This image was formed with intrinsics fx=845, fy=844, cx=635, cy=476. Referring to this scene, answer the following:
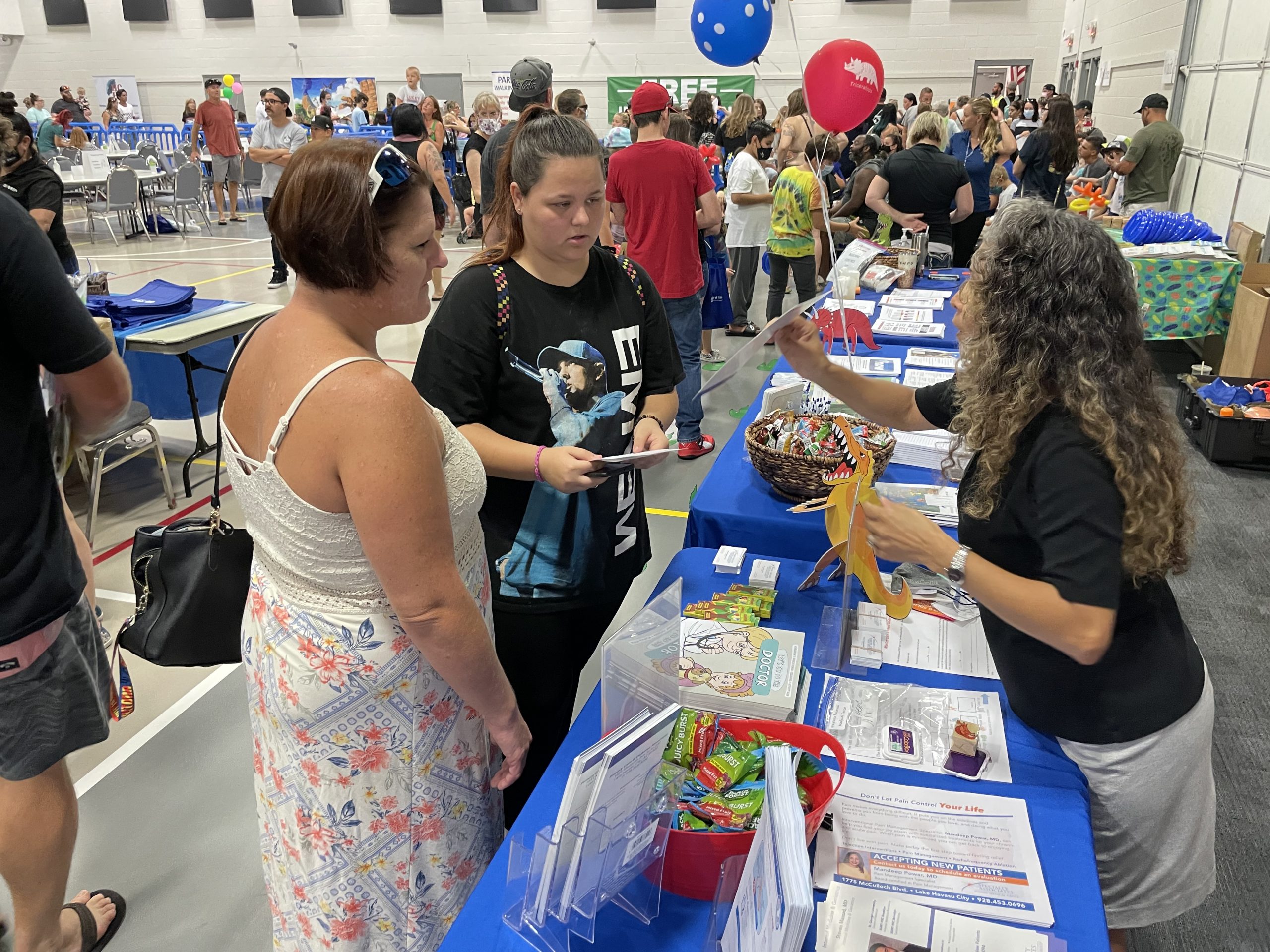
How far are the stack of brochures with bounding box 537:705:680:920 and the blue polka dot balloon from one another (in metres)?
3.15

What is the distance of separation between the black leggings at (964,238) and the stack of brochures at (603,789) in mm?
5615

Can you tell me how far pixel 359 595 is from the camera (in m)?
1.09

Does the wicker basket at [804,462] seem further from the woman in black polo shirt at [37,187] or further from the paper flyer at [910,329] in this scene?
the woman in black polo shirt at [37,187]

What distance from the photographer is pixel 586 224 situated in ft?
4.99

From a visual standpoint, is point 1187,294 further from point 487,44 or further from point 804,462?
point 487,44

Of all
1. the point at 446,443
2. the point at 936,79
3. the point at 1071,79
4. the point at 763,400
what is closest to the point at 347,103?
the point at 936,79

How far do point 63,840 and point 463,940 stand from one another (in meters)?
1.00

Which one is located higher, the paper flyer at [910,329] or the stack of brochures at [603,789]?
the stack of brochures at [603,789]

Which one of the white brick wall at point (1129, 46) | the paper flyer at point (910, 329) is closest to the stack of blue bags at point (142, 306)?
the paper flyer at point (910, 329)

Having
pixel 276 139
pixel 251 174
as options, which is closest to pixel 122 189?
pixel 276 139

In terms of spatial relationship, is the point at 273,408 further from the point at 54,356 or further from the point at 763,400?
the point at 763,400

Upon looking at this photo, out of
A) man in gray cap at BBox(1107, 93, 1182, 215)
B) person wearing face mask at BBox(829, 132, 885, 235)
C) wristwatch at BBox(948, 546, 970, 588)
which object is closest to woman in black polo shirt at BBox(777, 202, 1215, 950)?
wristwatch at BBox(948, 546, 970, 588)

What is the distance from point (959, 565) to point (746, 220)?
5030 millimetres

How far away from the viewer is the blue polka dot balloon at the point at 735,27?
3391 millimetres
